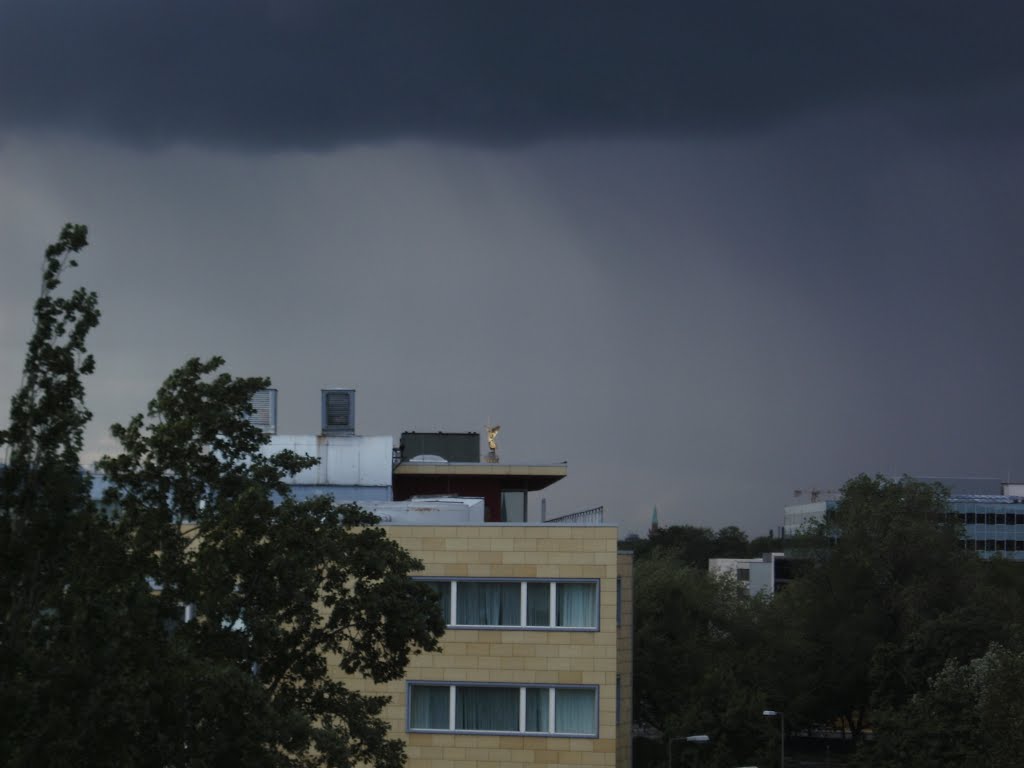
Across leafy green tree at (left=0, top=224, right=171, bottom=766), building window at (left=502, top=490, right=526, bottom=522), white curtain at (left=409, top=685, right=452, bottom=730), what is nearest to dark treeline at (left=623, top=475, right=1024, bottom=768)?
building window at (left=502, top=490, right=526, bottom=522)

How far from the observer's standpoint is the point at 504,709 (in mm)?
42344

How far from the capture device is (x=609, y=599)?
138 feet

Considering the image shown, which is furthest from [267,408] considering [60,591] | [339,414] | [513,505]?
[60,591]

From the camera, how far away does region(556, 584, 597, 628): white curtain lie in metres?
42.2

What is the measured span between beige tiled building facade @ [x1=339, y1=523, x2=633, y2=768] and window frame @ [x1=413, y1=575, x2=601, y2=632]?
0.10 ft

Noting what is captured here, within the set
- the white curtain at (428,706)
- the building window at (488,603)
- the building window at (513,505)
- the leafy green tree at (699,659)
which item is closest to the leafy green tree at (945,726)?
the leafy green tree at (699,659)

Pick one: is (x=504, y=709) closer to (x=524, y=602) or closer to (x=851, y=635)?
(x=524, y=602)

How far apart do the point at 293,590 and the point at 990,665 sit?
158 ft

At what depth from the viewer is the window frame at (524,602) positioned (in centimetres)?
4209

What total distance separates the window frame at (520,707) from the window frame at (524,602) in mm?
1630

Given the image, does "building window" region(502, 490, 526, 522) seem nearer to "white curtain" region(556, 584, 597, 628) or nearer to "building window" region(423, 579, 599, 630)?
"building window" region(423, 579, 599, 630)

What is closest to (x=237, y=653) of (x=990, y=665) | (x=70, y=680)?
(x=70, y=680)

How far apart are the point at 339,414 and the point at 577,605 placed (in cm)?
1933

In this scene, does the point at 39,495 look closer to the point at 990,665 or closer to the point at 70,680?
the point at 70,680
